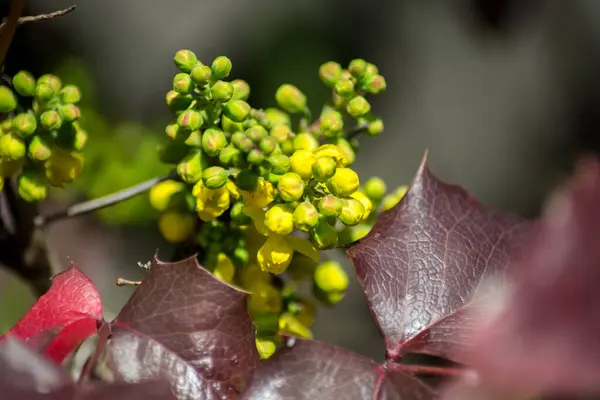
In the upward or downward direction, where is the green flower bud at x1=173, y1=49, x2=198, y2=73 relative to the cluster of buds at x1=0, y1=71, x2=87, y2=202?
upward

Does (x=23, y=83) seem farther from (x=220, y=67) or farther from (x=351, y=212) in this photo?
(x=351, y=212)

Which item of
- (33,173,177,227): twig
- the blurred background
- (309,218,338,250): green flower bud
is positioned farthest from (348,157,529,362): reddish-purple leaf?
the blurred background

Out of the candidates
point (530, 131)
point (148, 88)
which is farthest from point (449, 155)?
point (148, 88)

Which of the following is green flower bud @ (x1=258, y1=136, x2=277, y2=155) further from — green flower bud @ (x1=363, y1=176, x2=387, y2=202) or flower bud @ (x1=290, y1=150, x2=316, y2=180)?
green flower bud @ (x1=363, y1=176, x2=387, y2=202)

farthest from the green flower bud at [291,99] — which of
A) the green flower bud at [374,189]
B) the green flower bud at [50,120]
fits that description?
the green flower bud at [50,120]

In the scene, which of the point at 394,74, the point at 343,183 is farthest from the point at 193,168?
the point at 394,74

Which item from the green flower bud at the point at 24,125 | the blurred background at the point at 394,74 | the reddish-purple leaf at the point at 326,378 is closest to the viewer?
the reddish-purple leaf at the point at 326,378

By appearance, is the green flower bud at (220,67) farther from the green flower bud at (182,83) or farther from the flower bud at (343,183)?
the flower bud at (343,183)
